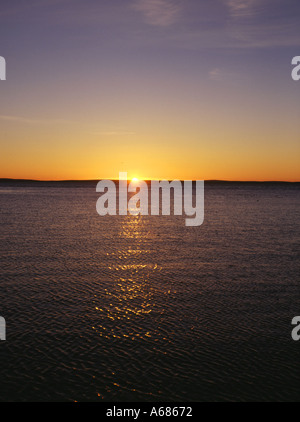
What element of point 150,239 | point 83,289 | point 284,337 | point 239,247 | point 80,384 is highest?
point 150,239

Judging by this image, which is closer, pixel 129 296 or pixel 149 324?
pixel 149 324

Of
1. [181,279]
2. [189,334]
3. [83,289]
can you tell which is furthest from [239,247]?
[189,334]

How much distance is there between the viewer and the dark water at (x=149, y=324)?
13.7 metres

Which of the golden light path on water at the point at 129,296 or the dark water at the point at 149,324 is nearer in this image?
the dark water at the point at 149,324

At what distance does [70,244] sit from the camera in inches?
1571

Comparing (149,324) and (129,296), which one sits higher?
(129,296)

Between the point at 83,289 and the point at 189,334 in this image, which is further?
the point at 83,289

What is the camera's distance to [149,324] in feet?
61.4

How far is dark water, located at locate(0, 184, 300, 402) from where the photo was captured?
13664mm

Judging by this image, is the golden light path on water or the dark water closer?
the dark water
